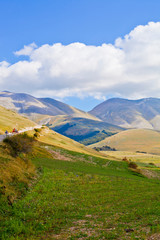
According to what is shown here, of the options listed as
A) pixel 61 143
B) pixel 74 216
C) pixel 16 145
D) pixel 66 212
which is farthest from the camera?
pixel 61 143

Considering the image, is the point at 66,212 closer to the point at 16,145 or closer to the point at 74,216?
the point at 74,216

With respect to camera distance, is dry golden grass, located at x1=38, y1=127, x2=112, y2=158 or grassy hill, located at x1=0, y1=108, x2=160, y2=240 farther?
dry golden grass, located at x1=38, y1=127, x2=112, y2=158

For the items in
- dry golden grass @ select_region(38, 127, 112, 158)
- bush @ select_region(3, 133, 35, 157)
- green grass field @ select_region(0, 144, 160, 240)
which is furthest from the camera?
dry golden grass @ select_region(38, 127, 112, 158)

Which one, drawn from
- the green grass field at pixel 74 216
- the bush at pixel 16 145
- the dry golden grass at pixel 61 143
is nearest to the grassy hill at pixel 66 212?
the green grass field at pixel 74 216

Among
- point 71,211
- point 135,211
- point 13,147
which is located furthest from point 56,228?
point 13,147

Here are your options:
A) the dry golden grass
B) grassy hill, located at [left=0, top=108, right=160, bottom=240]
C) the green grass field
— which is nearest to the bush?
grassy hill, located at [left=0, top=108, right=160, bottom=240]

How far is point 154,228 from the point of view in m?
15.7

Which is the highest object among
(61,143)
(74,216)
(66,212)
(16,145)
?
(16,145)

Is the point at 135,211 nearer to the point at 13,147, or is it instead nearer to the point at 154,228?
the point at 154,228

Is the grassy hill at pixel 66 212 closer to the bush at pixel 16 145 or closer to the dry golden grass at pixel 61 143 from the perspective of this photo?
the bush at pixel 16 145

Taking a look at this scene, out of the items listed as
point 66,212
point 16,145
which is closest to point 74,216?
point 66,212

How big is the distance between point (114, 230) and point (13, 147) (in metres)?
37.7

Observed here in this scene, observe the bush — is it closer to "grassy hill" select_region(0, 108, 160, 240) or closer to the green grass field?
"grassy hill" select_region(0, 108, 160, 240)

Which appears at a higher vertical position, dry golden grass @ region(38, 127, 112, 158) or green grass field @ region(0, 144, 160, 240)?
dry golden grass @ region(38, 127, 112, 158)
